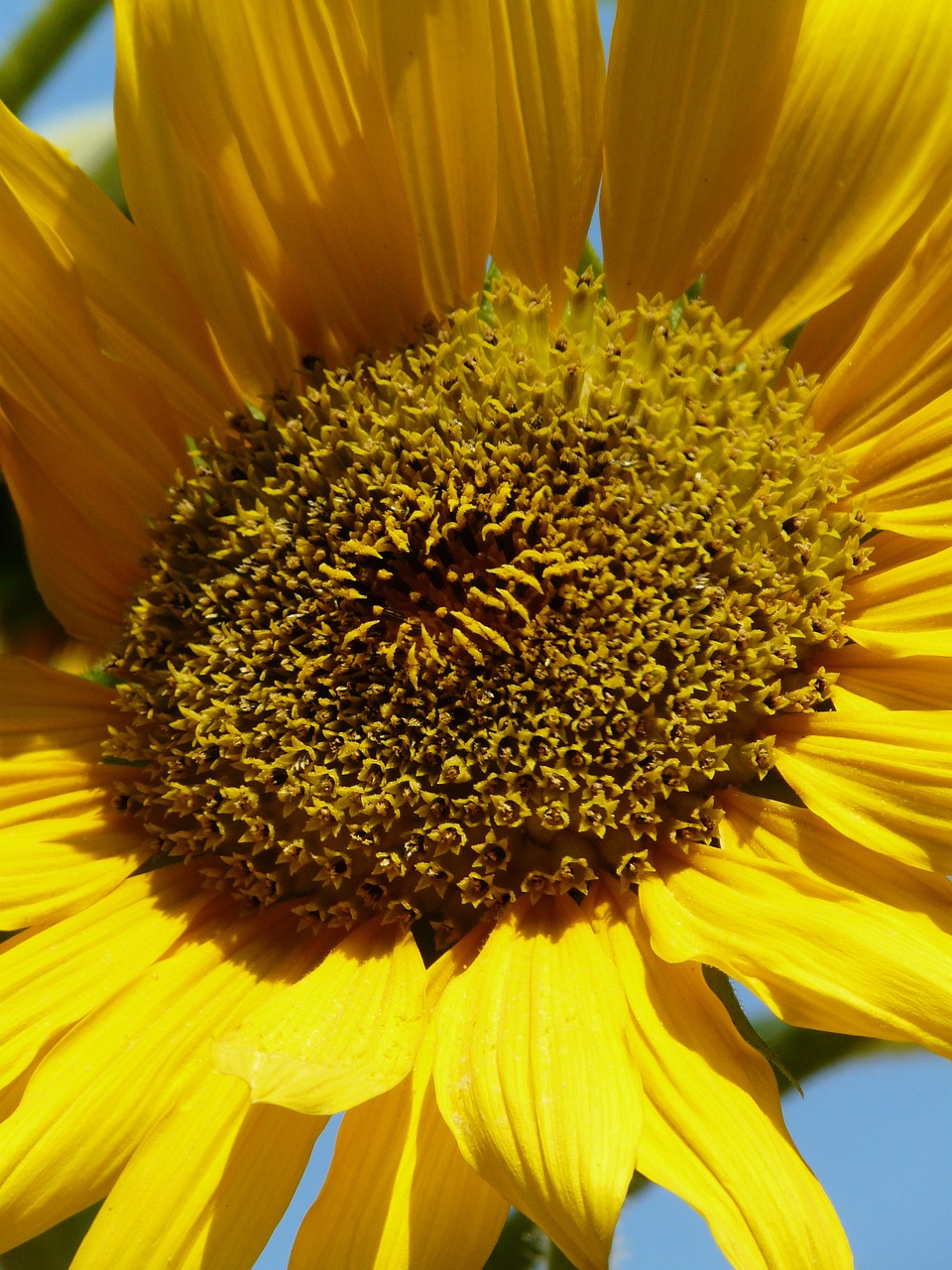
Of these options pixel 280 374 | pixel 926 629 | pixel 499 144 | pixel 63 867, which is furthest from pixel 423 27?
pixel 63 867

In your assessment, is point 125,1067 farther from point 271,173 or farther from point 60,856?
point 271,173

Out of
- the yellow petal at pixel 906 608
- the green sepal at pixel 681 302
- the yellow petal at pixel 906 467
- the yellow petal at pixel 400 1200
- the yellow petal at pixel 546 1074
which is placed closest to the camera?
the yellow petal at pixel 546 1074

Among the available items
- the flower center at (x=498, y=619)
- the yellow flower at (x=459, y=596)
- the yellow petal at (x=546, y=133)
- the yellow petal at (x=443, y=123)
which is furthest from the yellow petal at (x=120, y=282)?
the yellow petal at (x=546, y=133)

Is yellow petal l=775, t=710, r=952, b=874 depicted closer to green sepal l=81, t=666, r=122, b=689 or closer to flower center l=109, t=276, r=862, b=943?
flower center l=109, t=276, r=862, b=943

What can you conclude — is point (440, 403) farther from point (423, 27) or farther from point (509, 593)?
point (423, 27)

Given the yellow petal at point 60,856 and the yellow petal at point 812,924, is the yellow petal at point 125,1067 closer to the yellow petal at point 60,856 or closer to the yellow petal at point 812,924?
the yellow petal at point 60,856

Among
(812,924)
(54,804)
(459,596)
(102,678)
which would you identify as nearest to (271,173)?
(459,596)
